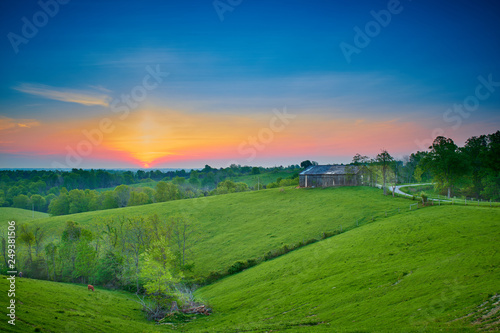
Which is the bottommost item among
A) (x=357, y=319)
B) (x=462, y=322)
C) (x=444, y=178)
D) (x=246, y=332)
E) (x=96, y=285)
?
(x=96, y=285)

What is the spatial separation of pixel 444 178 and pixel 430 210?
25.6 m

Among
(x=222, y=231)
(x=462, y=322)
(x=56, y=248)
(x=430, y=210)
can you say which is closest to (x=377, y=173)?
(x=430, y=210)

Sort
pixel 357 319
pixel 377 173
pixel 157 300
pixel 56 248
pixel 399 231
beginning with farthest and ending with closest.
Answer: pixel 377 173 → pixel 56 248 → pixel 399 231 → pixel 157 300 → pixel 357 319

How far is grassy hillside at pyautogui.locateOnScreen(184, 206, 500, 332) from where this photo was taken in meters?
20.0

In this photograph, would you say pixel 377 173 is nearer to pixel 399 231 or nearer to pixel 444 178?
pixel 444 178

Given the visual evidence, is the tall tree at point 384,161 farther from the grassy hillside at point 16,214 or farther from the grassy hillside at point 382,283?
the grassy hillside at point 16,214

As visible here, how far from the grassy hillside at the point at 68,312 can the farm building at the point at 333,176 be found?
62.2 meters

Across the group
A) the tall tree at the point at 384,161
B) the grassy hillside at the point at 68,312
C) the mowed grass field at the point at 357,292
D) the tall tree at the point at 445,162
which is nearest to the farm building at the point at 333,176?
the tall tree at the point at 384,161

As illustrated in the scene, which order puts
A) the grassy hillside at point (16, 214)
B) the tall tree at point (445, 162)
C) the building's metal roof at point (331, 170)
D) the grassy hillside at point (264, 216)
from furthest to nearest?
1. the grassy hillside at point (16, 214)
2. the building's metal roof at point (331, 170)
3. the tall tree at point (445, 162)
4. the grassy hillside at point (264, 216)

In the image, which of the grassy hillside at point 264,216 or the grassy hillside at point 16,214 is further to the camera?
the grassy hillside at point 16,214

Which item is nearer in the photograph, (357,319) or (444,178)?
(357,319)

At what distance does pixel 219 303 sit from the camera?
116ft

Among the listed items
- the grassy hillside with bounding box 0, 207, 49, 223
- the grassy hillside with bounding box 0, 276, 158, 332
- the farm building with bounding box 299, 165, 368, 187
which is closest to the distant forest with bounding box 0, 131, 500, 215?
the farm building with bounding box 299, 165, 368, 187

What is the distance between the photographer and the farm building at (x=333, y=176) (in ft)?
271
